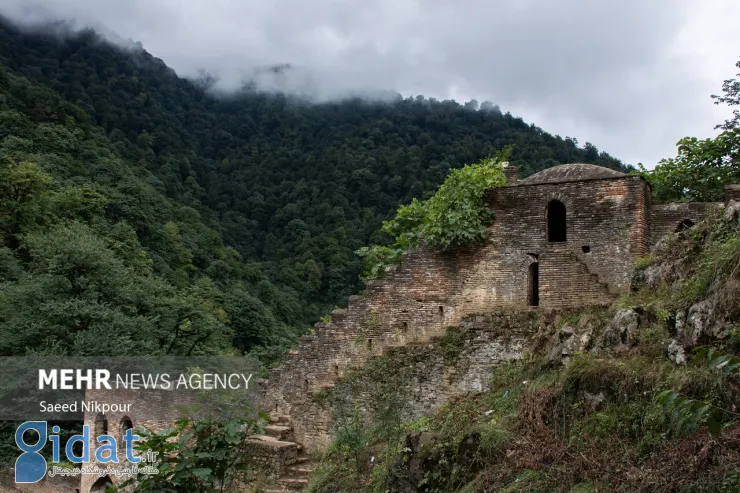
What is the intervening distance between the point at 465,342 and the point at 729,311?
5.29m

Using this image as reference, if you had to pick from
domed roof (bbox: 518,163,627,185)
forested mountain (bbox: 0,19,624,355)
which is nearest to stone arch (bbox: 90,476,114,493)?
forested mountain (bbox: 0,19,624,355)

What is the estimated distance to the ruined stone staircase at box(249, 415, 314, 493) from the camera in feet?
39.3

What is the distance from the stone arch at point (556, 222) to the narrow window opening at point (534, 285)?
0.63m

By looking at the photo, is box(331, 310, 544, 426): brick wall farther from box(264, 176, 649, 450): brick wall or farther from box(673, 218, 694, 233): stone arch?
box(673, 218, 694, 233): stone arch

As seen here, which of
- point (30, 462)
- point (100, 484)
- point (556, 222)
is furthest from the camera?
point (30, 462)

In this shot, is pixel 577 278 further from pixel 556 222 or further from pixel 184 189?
pixel 184 189

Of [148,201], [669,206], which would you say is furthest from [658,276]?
[148,201]

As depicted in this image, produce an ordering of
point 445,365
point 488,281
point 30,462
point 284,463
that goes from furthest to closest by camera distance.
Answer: point 30,462 < point 488,281 < point 445,365 < point 284,463

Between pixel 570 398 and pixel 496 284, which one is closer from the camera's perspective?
pixel 570 398

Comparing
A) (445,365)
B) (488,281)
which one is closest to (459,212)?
(488,281)

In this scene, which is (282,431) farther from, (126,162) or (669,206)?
(126,162)

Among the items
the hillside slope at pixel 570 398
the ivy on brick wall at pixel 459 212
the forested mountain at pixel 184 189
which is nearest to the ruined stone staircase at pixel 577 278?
the hillside slope at pixel 570 398

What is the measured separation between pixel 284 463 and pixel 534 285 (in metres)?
5.38

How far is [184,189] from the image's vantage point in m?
57.6
